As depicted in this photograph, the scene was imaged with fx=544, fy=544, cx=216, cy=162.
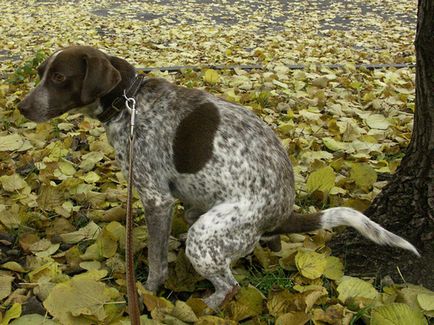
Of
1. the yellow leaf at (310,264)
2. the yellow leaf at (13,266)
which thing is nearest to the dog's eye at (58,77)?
the yellow leaf at (13,266)

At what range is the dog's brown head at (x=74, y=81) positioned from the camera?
2.94 metres

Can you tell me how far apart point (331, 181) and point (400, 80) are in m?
3.16

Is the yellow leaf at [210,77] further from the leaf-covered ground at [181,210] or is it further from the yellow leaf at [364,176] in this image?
the yellow leaf at [364,176]

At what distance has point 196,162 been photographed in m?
A: 2.99

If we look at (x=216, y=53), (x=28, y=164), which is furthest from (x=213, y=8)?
(x=28, y=164)

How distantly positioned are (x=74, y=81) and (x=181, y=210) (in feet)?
4.03

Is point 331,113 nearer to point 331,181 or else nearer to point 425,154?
point 331,181

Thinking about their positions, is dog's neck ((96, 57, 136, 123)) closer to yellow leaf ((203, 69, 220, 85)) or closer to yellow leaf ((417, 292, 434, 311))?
yellow leaf ((417, 292, 434, 311))

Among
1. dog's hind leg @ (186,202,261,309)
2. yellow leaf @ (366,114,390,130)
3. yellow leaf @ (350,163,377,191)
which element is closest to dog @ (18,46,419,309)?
dog's hind leg @ (186,202,261,309)

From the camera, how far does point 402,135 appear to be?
14.9ft

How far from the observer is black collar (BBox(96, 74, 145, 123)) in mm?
3090

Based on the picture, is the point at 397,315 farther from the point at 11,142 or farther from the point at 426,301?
the point at 11,142

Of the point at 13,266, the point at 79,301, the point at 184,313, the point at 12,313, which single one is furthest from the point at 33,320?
the point at 184,313

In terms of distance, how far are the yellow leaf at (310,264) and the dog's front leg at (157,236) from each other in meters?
0.76
